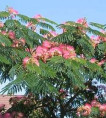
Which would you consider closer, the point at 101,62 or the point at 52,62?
the point at 52,62

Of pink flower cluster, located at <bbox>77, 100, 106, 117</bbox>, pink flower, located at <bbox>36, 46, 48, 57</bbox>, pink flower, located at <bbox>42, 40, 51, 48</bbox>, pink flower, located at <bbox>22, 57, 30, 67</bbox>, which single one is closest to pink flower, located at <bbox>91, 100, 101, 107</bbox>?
pink flower cluster, located at <bbox>77, 100, 106, 117</bbox>

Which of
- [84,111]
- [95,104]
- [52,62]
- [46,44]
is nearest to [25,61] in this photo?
[52,62]

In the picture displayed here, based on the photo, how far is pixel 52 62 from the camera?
586 cm

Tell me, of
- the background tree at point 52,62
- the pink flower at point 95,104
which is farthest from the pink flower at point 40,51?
the pink flower at point 95,104

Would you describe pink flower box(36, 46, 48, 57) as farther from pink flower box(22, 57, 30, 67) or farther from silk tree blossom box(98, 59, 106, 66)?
silk tree blossom box(98, 59, 106, 66)

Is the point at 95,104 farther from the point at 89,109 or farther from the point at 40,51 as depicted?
the point at 40,51

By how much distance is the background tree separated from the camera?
5559 mm

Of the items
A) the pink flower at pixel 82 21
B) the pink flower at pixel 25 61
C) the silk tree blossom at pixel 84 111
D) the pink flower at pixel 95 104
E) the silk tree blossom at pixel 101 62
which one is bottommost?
the silk tree blossom at pixel 84 111

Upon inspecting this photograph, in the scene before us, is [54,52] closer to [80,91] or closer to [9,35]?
[9,35]

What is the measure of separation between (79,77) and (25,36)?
1.41 metres

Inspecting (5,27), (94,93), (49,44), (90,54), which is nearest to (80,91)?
(94,93)

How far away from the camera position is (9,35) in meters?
6.92

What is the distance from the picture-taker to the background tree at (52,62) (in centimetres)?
556

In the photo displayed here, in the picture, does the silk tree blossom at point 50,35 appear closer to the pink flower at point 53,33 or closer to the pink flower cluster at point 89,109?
the pink flower at point 53,33
